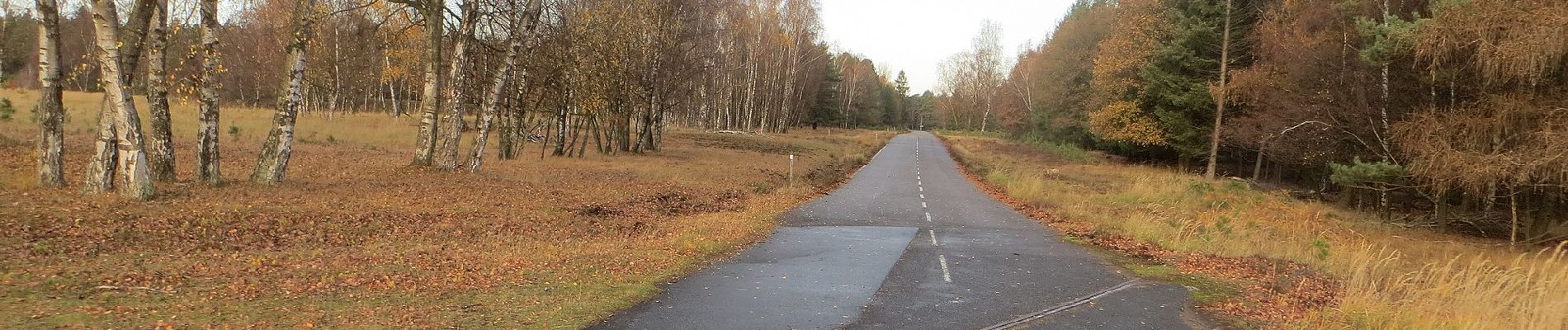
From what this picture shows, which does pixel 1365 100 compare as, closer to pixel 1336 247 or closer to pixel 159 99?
pixel 1336 247

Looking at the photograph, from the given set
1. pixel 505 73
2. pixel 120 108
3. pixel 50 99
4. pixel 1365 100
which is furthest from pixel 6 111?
pixel 1365 100

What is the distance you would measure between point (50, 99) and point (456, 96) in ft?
25.3

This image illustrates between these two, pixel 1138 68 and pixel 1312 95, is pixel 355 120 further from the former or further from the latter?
pixel 1312 95

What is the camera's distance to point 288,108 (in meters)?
14.7

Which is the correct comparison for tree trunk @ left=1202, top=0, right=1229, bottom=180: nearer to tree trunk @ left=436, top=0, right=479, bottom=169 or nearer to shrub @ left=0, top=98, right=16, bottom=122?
tree trunk @ left=436, top=0, right=479, bottom=169

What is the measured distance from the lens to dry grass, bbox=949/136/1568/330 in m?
7.58

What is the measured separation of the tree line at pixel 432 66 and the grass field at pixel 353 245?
36.6 inches

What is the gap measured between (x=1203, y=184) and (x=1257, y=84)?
17.0ft


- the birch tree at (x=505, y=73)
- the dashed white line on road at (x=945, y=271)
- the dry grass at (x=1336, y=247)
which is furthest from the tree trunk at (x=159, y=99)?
the dry grass at (x=1336, y=247)

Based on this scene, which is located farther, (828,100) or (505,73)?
(828,100)

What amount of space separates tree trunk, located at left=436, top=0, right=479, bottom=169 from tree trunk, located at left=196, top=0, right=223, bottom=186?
518 cm

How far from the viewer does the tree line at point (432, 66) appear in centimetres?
1202

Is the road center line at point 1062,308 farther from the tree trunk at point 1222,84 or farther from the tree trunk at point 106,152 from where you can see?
the tree trunk at point 1222,84

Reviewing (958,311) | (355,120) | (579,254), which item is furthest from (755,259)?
(355,120)
